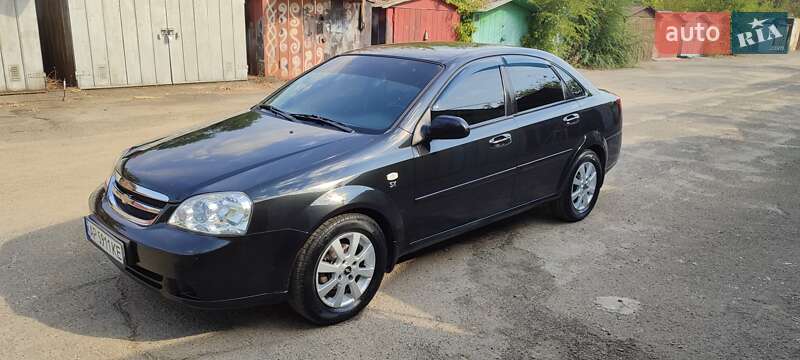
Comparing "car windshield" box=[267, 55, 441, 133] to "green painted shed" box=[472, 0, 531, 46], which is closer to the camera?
"car windshield" box=[267, 55, 441, 133]

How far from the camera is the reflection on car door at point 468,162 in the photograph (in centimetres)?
427

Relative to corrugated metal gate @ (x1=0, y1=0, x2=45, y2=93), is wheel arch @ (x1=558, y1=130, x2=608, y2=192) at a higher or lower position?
lower

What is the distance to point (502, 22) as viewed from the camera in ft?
69.8

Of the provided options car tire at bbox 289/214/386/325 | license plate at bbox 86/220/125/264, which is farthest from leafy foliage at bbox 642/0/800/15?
license plate at bbox 86/220/125/264

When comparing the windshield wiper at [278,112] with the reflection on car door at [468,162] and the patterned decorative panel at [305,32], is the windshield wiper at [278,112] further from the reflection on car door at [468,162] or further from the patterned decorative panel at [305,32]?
the patterned decorative panel at [305,32]

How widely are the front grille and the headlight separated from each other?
0.16 m

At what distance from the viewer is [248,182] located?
3.46m

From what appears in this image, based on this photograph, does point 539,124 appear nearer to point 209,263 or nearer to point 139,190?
point 209,263

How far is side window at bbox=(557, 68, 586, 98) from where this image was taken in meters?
5.69

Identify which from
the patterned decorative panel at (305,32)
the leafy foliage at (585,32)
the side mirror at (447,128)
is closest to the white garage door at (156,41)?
the patterned decorative panel at (305,32)

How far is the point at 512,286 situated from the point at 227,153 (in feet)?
7.08

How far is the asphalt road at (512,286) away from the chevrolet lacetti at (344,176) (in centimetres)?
33

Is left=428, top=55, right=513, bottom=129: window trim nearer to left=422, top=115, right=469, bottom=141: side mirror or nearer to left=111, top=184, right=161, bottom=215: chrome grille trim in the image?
left=422, top=115, right=469, bottom=141: side mirror

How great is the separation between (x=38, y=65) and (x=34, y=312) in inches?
→ 373
